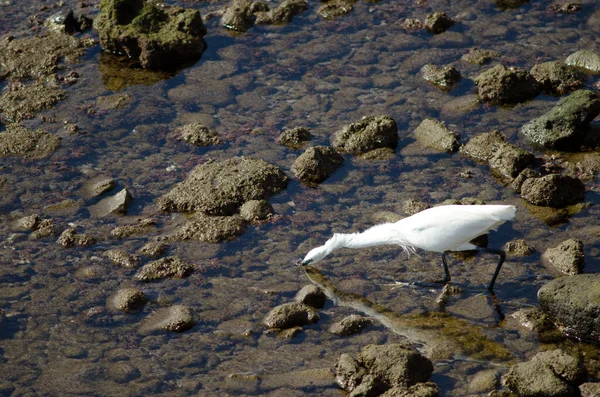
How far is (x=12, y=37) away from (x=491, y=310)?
9.48 m

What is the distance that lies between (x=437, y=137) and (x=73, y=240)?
16.1 ft

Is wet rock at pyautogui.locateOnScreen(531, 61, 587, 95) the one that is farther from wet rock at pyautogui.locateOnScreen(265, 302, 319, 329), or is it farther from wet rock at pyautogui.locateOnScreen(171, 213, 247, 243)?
wet rock at pyautogui.locateOnScreen(265, 302, 319, 329)

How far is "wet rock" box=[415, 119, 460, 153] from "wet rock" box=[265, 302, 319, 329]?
356cm

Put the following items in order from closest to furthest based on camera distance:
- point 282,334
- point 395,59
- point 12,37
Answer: point 282,334, point 395,59, point 12,37

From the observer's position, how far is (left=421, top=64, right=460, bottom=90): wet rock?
38.5 ft

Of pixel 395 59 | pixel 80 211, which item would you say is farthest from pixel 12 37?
pixel 395 59

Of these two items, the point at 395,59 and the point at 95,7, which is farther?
the point at 95,7

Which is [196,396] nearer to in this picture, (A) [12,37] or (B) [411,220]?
(B) [411,220]

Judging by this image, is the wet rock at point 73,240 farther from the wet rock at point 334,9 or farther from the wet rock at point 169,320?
the wet rock at point 334,9

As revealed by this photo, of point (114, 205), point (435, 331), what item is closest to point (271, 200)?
point (114, 205)

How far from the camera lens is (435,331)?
793 cm

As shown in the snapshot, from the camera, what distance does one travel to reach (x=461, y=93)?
1162 cm

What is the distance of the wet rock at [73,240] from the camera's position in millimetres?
9219

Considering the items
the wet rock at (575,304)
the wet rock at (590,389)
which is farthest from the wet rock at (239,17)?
the wet rock at (590,389)
